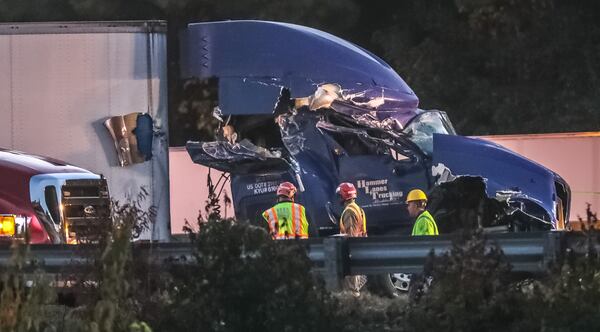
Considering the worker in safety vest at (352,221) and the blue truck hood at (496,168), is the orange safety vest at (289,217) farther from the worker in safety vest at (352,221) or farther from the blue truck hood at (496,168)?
the blue truck hood at (496,168)

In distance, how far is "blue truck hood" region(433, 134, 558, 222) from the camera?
1565 cm

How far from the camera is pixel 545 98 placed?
28.2 m

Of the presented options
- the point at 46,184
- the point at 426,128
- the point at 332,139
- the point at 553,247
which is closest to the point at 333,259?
the point at 553,247

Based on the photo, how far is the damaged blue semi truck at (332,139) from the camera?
15812 mm

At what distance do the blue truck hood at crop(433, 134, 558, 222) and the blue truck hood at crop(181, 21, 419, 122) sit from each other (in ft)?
4.03

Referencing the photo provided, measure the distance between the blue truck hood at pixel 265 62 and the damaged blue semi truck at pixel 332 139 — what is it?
12 mm

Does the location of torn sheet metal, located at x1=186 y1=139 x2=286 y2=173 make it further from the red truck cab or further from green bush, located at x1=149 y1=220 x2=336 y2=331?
green bush, located at x1=149 y1=220 x2=336 y2=331

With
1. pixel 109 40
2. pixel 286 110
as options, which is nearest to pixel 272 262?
pixel 109 40

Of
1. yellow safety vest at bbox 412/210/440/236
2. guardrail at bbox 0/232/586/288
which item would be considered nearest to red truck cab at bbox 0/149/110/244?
guardrail at bbox 0/232/586/288

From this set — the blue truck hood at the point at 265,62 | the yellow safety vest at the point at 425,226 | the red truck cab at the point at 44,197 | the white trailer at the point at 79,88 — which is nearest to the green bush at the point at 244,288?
the red truck cab at the point at 44,197

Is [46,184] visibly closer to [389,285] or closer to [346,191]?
[346,191]

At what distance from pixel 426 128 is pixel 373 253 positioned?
687 cm

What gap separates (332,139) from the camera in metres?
16.5

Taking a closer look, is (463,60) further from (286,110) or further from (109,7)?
(286,110)
